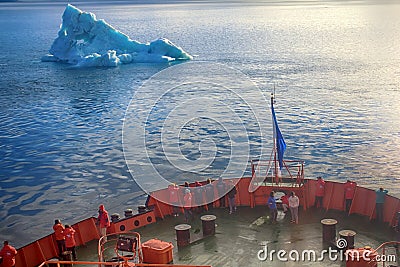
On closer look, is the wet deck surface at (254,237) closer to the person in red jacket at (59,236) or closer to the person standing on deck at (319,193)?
the person standing on deck at (319,193)

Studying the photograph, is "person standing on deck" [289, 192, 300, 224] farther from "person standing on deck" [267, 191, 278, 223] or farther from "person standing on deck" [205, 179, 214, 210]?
"person standing on deck" [205, 179, 214, 210]

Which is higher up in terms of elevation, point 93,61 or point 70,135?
point 93,61

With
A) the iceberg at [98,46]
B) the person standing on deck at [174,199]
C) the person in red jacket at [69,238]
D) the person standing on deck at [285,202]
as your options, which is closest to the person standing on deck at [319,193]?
the person standing on deck at [285,202]

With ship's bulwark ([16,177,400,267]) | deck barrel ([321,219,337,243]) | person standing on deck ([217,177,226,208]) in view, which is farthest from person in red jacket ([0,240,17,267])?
deck barrel ([321,219,337,243])

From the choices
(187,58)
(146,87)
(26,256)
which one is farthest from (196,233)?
(187,58)

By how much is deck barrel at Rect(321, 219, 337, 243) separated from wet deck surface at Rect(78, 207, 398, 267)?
0.93ft

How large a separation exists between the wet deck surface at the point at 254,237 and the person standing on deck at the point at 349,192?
500mm

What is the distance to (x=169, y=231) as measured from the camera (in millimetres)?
19469

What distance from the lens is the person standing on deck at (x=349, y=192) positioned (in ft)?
65.9

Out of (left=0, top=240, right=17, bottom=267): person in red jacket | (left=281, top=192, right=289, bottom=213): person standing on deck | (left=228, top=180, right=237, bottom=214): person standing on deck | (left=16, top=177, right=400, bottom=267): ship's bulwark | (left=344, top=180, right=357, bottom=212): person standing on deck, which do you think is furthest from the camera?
(left=228, top=180, right=237, bottom=214): person standing on deck

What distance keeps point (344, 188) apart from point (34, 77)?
61.0 metres

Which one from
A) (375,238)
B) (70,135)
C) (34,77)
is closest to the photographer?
(375,238)

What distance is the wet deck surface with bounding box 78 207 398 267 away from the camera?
17031 millimetres

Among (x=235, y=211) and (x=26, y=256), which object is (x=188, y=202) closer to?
(x=235, y=211)
